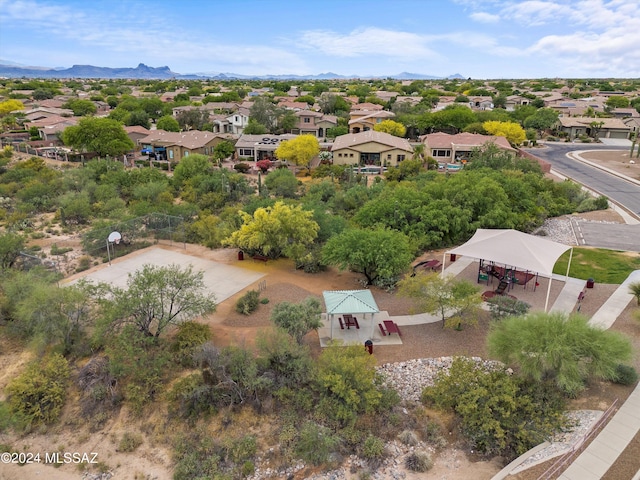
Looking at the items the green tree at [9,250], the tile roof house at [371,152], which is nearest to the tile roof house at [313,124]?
the tile roof house at [371,152]

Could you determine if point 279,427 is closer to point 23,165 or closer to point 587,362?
point 587,362

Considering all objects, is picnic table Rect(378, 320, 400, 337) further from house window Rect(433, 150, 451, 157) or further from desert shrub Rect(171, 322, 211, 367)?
house window Rect(433, 150, 451, 157)

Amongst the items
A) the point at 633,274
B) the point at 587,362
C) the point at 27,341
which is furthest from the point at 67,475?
the point at 633,274

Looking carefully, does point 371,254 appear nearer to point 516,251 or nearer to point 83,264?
point 516,251

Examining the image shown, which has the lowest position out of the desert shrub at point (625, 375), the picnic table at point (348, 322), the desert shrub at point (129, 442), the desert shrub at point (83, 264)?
the desert shrub at point (129, 442)

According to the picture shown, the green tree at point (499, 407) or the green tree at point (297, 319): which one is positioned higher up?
the green tree at point (297, 319)

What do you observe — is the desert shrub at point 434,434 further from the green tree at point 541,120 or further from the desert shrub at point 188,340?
the green tree at point 541,120
